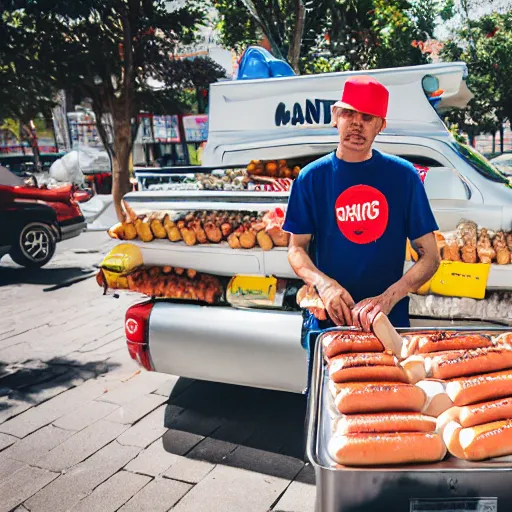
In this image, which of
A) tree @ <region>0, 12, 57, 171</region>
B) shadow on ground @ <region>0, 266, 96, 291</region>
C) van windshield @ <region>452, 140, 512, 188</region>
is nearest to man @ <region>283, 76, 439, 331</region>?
van windshield @ <region>452, 140, 512, 188</region>

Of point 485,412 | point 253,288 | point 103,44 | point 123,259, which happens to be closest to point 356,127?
point 485,412

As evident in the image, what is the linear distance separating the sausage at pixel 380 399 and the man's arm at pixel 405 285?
0.35 m

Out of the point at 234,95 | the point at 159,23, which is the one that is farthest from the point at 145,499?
the point at 159,23

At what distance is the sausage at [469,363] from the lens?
5.73ft

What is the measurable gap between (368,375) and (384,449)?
362 mm

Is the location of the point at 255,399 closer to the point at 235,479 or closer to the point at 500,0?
the point at 235,479

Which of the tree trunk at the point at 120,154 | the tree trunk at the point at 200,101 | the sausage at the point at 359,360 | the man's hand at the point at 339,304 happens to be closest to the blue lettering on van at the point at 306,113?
the man's hand at the point at 339,304

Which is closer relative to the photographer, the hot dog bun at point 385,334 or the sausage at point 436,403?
the sausage at point 436,403

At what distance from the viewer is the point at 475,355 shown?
5.90 ft

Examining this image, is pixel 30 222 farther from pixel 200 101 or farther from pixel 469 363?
pixel 200 101

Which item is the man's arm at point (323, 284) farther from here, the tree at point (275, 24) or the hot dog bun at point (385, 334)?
the tree at point (275, 24)

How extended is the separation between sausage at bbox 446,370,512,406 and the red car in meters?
A: 9.09

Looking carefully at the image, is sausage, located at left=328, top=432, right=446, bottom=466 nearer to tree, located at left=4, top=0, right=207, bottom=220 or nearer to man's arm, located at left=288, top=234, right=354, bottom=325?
man's arm, located at left=288, top=234, right=354, bottom=325

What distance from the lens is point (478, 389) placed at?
1634 mm
